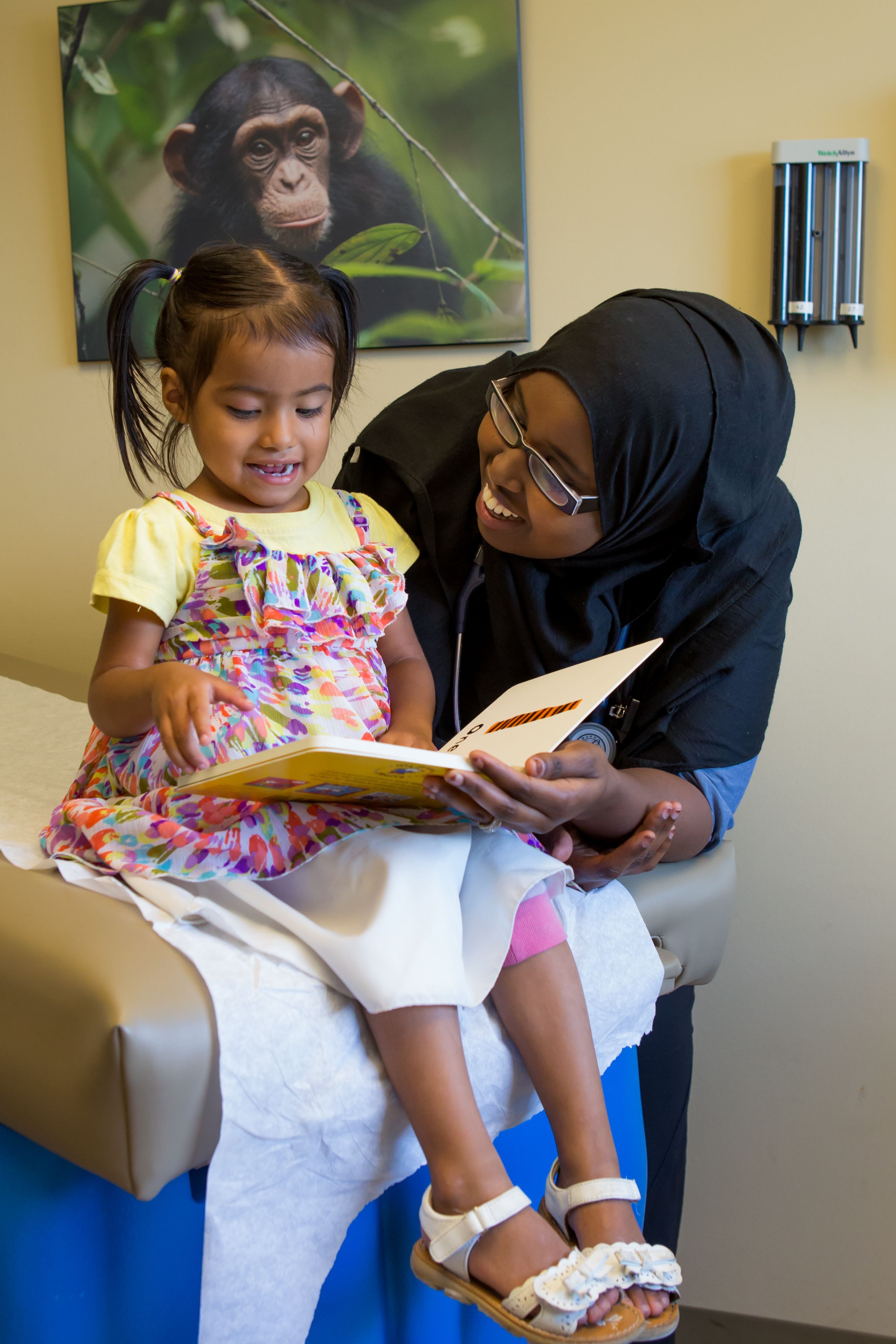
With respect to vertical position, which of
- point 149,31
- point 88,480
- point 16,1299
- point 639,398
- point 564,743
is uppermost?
point 149,31

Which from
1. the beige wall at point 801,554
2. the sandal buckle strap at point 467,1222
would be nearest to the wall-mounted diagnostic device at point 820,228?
the beige wall at point 801,554

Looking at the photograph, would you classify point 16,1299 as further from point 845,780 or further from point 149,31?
point 149,31

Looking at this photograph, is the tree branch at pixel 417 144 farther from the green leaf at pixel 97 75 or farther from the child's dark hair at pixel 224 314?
the child's dark hair at pixel 224 314

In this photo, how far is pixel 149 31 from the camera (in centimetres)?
181

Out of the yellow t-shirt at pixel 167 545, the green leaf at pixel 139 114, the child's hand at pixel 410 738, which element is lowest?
the child's hand at pixel 410 738

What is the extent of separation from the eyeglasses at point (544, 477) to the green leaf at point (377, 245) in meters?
0.77

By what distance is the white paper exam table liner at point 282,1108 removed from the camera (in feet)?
2.35

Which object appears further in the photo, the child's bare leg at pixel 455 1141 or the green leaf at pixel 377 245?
the green leaf at pixel 377 245

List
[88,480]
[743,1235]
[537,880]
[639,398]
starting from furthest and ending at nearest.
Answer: [88,480] → [743,1235] → [639,398] → [537,880]

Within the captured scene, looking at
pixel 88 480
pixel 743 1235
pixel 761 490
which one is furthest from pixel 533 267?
pixel 743 1235

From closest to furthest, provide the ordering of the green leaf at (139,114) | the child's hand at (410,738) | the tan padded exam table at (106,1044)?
the tan padded exam table at (106,1044) < the child's hand at (410,738) < the green leaf at (139,114)

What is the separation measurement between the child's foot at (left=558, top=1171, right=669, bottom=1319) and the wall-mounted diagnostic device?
4.01 feet

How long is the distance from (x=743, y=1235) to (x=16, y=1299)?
1.43 meters

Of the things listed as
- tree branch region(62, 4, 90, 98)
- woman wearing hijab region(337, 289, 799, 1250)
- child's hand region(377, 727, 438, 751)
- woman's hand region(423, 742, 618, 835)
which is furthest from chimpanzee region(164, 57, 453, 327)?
woman's hand region(423, 742, 618, 835)
